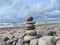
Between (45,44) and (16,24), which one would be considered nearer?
(45,44)

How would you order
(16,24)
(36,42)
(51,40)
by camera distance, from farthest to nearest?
(16,24), (36,42), (51,40)

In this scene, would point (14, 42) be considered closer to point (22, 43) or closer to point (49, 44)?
point (22, 43)

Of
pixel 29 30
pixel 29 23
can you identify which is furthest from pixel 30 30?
pixel 29 23

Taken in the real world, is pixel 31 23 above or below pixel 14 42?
above

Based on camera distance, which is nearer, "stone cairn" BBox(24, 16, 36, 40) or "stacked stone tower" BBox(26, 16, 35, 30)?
"stone cairn" BBox(24, 16, 36, 40)

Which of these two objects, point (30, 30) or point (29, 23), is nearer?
point (30, 30)

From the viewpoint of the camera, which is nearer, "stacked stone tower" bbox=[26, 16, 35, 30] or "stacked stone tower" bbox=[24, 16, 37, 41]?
"stacked stone tower" bbox=[24, 16, 37, 41]

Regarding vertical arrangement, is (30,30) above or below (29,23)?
below

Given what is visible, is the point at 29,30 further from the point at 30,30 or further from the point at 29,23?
the point at 29,23

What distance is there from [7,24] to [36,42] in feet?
40.5

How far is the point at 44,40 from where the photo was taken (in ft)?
19.4

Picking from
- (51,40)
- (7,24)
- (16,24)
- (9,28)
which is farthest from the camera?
(16,24)

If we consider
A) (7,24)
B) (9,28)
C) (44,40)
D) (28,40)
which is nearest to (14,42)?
(28,40)

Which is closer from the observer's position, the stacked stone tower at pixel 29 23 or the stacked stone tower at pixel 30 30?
the stacked stone tower at pixel 30 30
